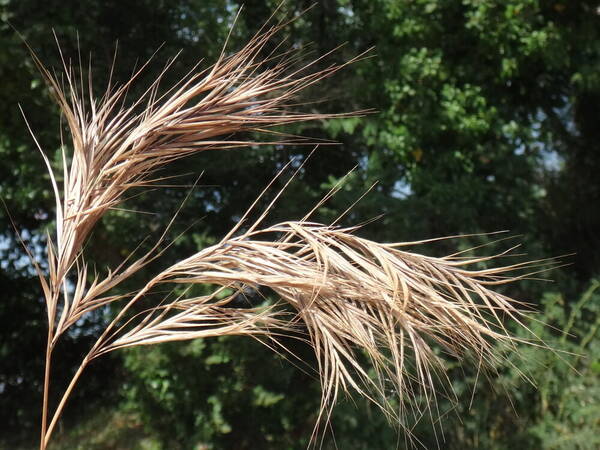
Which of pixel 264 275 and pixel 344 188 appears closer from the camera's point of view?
pixel 264 275

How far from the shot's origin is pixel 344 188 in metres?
5.87

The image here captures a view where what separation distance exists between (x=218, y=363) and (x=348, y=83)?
2226mm

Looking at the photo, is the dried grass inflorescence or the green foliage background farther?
the green foliage background

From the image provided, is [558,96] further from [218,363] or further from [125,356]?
[125,356]

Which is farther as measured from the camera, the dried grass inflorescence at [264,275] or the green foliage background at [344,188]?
the green foliage background at [344,188]

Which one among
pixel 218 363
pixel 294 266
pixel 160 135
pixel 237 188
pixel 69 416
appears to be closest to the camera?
pixel 294 266

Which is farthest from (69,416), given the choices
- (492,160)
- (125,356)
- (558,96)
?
(558,96)

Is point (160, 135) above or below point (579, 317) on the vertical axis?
above

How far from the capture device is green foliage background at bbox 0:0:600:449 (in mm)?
5344

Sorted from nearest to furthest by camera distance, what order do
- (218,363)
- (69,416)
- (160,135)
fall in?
(160,135) → (218,363) → (69,416)

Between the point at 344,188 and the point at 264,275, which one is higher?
the point at 344,188

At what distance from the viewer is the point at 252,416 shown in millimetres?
5727

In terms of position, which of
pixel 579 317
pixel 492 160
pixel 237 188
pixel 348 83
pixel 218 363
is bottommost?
pixel 579 317

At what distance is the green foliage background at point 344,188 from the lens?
534 cm
